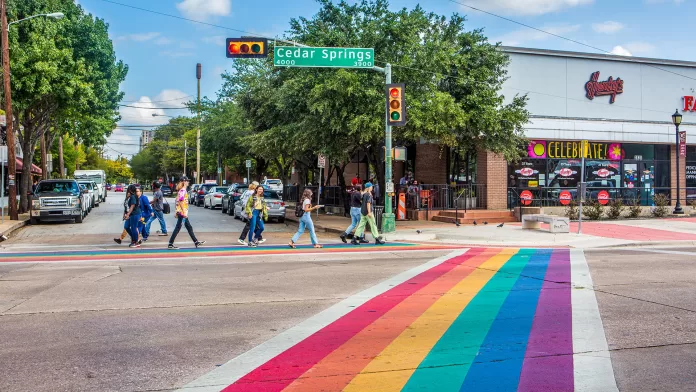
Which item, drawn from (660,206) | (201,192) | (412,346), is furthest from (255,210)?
(201,192)

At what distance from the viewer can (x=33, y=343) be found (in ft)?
20.6

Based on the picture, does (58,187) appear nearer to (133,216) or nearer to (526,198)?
(133,216)

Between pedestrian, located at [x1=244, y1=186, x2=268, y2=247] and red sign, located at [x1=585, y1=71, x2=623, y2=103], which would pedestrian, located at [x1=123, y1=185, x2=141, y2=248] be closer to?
pedestrian, located at [x1=244, y1=186, x2=268, y2=247]

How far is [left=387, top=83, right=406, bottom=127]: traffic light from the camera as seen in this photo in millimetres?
18703

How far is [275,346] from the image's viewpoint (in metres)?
6.20

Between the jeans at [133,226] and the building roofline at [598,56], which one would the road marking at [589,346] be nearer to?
the jeans at [133,226]

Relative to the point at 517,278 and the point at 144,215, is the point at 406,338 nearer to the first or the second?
the point at 517,278

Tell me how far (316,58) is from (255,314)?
Result: 12.0m

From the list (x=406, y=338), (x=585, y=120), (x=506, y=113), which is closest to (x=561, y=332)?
(x=406, y=338)

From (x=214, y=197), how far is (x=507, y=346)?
108 feet

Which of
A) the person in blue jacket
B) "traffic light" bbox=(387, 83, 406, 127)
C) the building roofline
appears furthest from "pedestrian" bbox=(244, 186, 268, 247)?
the building roofline

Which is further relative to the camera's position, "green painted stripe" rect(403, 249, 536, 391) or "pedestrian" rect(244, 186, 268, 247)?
"pedestrian" rect(244, 186, 268, 247)

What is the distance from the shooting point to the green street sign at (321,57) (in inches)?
714

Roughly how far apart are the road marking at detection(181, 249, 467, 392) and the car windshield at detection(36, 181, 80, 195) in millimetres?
20007
